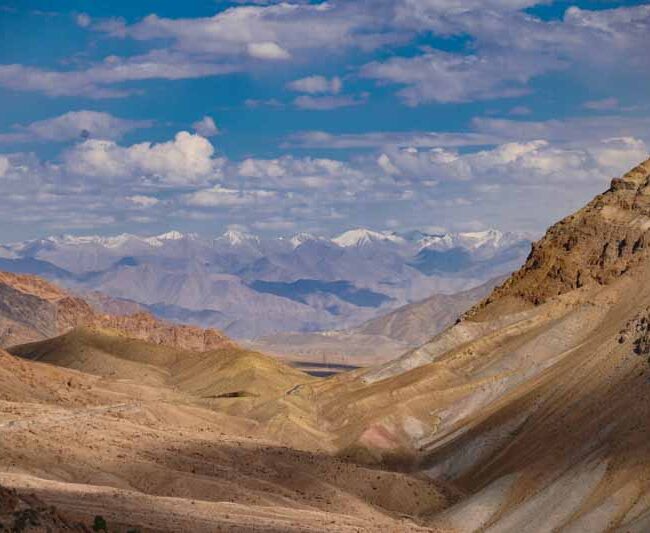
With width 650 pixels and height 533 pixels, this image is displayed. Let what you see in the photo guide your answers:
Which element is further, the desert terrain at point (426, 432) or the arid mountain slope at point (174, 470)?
the desert terrain at point (426, 432)

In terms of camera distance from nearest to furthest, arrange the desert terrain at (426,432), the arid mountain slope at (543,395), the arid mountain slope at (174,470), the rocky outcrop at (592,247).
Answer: the arid mountain slope at (174,470) < the desert terrain at (426,432) < the arid mountain slope at (543,395) < the rocky outcrop at (592,247)

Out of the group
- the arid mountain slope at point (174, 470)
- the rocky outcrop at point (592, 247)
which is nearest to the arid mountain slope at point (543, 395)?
the rocky outcrop at point (592, 247)

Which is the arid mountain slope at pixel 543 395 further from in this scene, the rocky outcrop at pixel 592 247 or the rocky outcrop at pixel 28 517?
the rocky outcrop at pixel 28 517

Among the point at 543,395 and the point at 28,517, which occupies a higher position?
the point at 28,517

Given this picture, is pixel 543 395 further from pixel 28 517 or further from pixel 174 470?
pixel 28 517

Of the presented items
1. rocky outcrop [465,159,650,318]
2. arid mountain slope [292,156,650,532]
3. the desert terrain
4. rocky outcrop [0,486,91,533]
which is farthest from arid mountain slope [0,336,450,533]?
rocky outcrop [465,159,650,318]

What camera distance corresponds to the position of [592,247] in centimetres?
14788

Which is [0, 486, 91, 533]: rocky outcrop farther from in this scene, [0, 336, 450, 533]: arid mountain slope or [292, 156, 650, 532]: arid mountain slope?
[292, 156, 650, 532]: arid mountain slope

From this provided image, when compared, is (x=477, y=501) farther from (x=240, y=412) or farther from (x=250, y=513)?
(x=240, y=412)

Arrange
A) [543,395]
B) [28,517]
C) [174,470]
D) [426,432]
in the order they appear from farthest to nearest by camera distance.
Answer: [426,432] < [543,395] < [174,470] < [28,517]

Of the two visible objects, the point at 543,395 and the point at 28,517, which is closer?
the point at 28,517

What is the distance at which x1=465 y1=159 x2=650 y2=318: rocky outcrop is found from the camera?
141125 mm

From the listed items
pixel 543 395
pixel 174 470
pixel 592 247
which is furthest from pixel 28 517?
pixel 592 247

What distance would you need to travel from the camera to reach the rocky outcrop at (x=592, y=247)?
141 m
